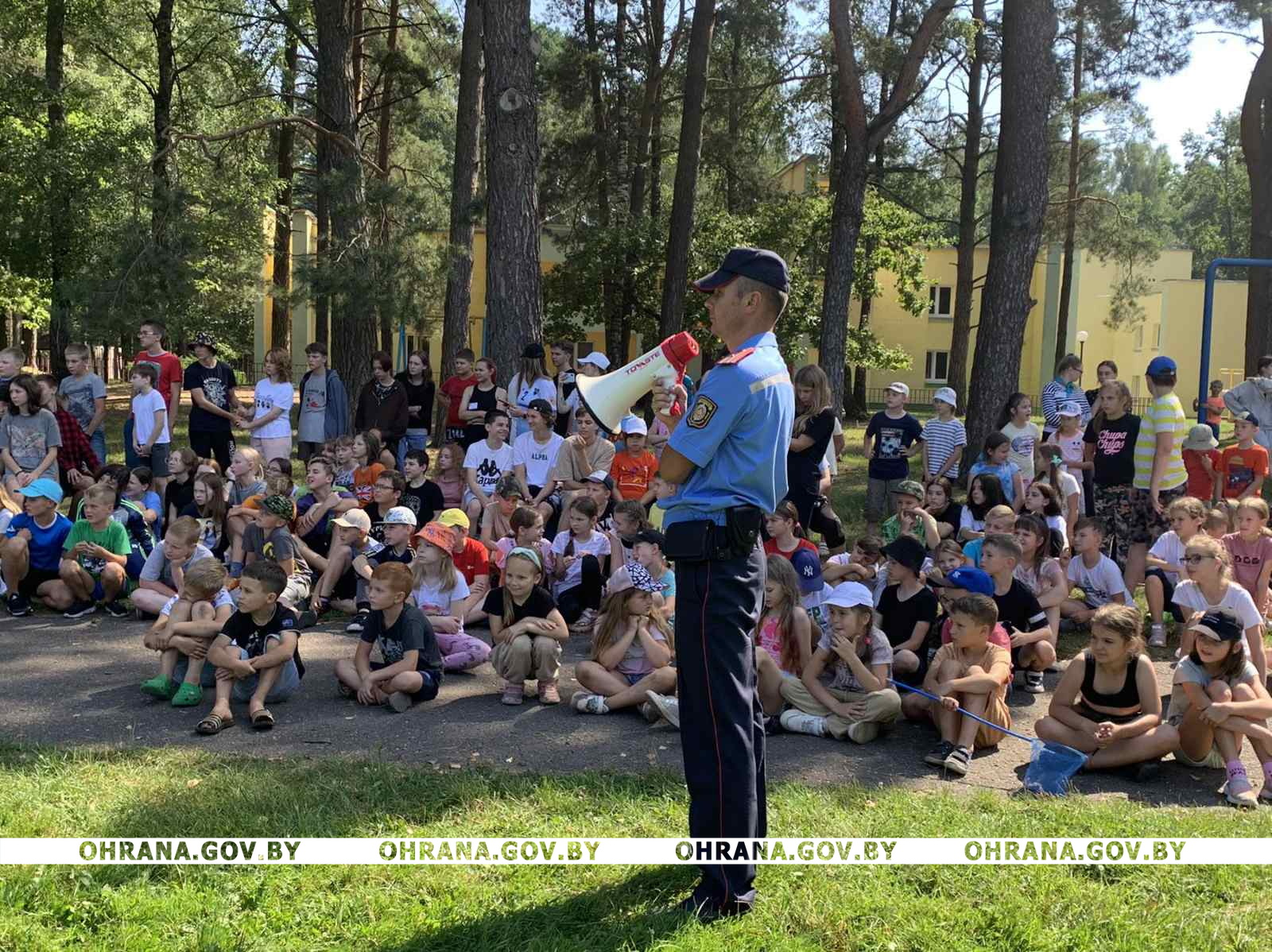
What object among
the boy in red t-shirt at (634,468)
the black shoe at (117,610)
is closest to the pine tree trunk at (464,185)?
the boy in red t-shirt at (634,468)

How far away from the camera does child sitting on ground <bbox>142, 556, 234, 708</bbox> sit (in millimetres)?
6262

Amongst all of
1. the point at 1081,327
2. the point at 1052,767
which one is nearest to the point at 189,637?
the point at 1052,767

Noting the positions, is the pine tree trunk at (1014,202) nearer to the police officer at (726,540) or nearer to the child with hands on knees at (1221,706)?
the child with hands on knees at (1221,706)

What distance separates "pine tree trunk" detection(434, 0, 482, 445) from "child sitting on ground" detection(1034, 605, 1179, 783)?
36.4 feet

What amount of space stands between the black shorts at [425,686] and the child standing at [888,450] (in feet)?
16.2

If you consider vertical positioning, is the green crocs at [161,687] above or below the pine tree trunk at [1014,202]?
below

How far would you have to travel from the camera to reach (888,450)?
10312 mm

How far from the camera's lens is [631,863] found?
4.05 meters

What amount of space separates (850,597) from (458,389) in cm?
630

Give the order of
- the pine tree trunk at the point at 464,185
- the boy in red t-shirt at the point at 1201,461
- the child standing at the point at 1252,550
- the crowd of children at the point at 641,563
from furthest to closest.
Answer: the pine tree trunk at the point at 464,185, the boy in red t-shirt at the point at 1201,461, the child standing at the point at 1252,550, the crowd of children at the point at 641,563

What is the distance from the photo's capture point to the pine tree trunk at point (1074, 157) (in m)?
21.6

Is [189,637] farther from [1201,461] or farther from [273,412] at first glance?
[1201,461]

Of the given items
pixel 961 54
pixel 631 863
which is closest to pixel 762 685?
pixel 631 863

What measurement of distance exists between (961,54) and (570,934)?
24.5m
